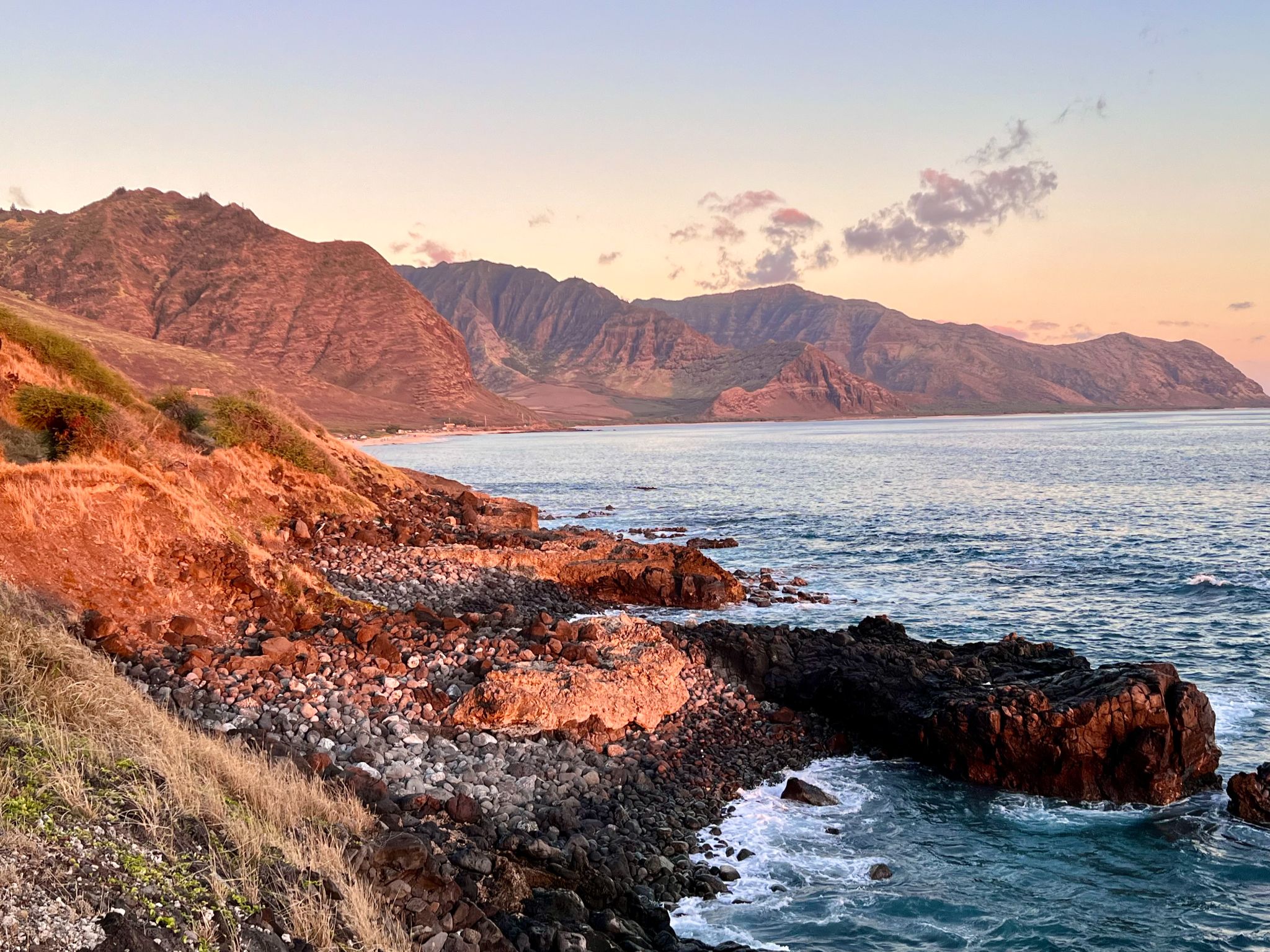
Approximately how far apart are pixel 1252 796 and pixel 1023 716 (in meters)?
3.10

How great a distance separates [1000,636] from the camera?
71.3 ft

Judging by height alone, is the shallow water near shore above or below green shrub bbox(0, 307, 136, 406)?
below

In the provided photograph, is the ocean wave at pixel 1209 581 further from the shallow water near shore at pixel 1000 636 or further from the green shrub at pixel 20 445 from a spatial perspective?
the green shrub at pixel 20 445

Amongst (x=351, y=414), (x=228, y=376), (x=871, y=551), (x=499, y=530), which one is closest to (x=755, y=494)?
(x=871, y=551)

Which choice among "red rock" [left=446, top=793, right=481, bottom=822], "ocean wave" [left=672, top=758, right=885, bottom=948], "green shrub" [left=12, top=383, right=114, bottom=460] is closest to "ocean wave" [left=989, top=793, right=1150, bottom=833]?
"ocean wave" [left=672, top=758, right=885, bottom=948]

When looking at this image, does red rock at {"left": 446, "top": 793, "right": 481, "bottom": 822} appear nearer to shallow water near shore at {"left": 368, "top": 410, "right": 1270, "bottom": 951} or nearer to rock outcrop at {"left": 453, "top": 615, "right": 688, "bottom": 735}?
shallow water near shore at {"left": 368, "top": 410, "right": 1270, "bottom": 951}

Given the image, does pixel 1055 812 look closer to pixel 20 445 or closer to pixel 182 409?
pixel 20 445

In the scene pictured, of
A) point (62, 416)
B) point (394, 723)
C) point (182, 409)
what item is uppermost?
point (182, 409)

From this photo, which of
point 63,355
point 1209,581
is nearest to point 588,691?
point 63,355

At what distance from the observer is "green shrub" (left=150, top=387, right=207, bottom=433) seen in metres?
29.3

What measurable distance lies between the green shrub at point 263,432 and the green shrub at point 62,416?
8.74 meters

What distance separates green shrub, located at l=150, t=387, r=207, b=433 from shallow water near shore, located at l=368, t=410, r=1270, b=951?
63.2 feet

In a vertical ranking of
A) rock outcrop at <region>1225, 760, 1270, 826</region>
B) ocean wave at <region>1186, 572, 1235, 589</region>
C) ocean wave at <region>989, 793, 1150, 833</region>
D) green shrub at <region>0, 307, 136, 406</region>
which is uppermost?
green shrub at <region>0, 307, 136, 406</region>

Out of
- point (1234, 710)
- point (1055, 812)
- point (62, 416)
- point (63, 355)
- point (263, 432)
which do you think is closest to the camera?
point (1055, 812)
